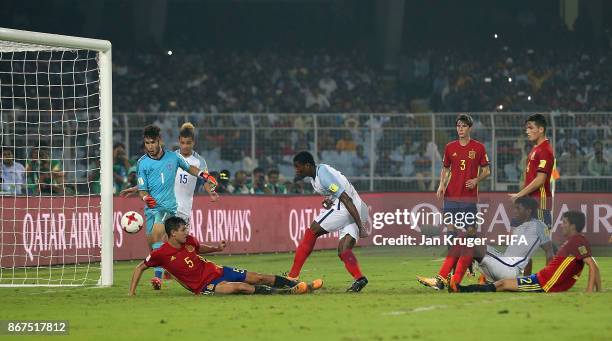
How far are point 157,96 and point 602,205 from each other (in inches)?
628

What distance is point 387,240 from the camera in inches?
761

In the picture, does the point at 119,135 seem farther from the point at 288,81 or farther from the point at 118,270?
the point at 288,81

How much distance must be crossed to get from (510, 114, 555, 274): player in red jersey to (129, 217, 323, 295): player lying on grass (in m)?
2.99

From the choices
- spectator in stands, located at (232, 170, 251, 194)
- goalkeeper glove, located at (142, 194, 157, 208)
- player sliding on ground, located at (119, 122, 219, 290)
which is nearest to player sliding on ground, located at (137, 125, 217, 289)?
goalkeeper glove, located at (142, 194, 157, 208)

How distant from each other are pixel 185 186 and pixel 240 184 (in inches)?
363

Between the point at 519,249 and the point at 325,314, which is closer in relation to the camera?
the point at 325,314

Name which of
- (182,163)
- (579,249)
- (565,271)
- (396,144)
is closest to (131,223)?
(182,163)

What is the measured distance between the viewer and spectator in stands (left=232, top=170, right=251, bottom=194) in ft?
85.8

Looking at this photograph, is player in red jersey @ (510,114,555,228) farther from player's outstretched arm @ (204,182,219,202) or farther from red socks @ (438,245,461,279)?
player's outstretched arm @ (204,182,219,202)

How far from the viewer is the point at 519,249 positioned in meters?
15.0

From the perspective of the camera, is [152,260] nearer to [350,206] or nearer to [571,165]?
[350,206]

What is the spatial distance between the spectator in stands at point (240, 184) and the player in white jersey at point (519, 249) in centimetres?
1159

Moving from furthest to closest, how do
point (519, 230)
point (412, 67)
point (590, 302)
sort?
point (412, 67) < point (519, 230) < point (590, 302)

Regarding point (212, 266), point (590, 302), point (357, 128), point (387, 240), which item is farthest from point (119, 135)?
point (590, 302)
